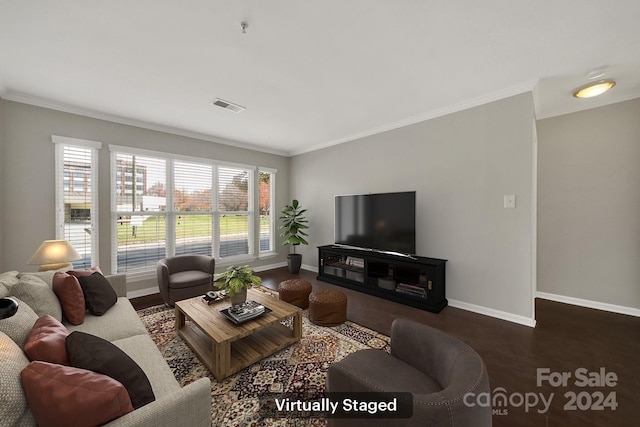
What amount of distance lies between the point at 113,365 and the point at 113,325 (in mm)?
1155

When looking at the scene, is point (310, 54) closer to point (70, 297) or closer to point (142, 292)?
point (70, 297)

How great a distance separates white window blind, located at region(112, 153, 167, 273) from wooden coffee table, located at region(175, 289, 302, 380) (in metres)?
1.83

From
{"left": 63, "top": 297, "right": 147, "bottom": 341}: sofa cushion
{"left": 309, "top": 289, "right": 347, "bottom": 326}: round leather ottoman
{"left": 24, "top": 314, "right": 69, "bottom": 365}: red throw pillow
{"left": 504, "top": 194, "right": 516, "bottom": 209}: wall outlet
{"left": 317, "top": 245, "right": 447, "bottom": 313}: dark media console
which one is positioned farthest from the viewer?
{"left": 317, "top": 245, "right": 447, "bottom": 313}: dark media console

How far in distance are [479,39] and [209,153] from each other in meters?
4.20

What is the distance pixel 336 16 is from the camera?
1751 mm

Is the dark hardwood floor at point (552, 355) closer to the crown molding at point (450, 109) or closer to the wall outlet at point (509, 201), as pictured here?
the wall outlet at point (509, 201)

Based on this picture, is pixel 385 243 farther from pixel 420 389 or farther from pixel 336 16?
pixel 336 16

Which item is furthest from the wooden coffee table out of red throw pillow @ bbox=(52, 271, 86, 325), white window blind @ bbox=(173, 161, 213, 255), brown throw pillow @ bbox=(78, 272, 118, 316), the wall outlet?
the wall outlet

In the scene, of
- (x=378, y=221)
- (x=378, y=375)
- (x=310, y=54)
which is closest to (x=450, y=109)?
(x=378, y=221)

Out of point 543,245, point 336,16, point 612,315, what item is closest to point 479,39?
point 336,16

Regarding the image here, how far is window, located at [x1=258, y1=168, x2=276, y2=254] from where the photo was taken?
5.34 meters

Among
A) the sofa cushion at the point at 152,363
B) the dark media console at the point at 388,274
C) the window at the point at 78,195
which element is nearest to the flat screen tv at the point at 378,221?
the dark media console at the point at 388,274

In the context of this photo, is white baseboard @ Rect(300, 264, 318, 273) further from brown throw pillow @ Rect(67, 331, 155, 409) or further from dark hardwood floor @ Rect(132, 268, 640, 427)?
brown throw pillow @ Rect(67, 331, 155, 409)

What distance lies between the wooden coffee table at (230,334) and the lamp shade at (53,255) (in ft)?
4.26
